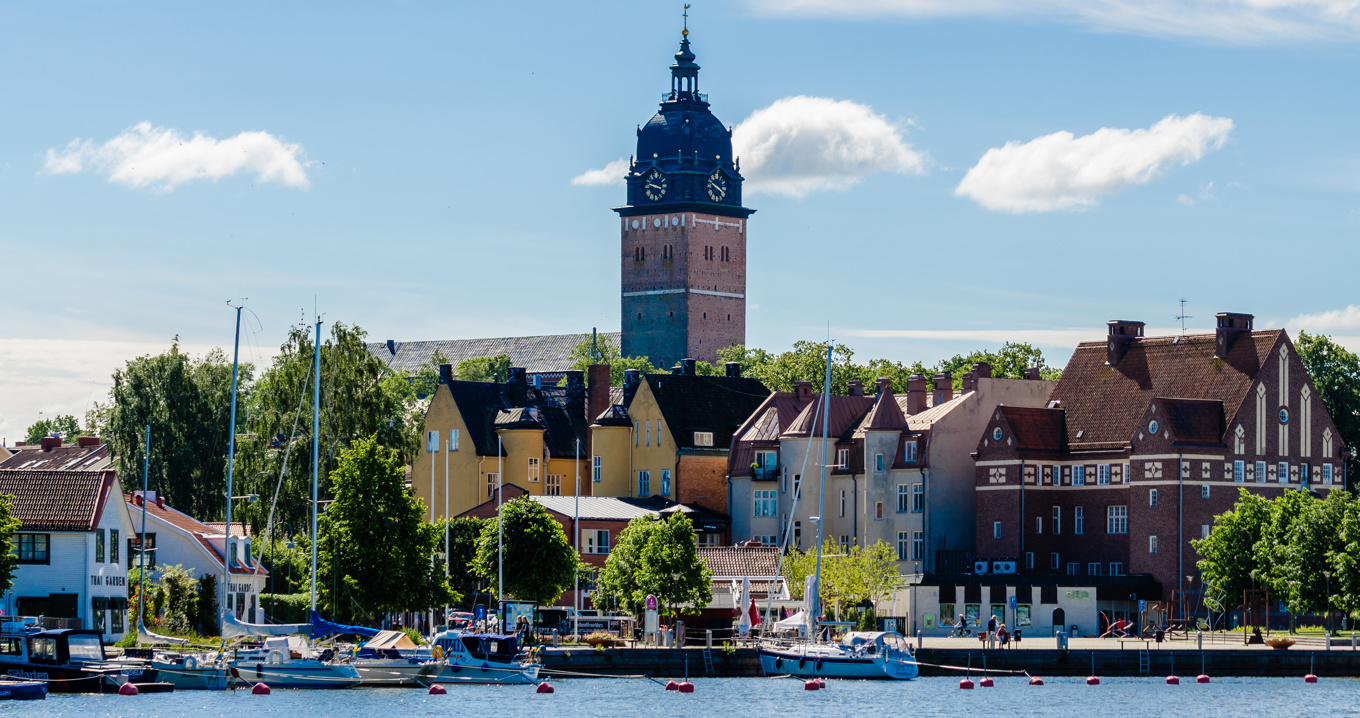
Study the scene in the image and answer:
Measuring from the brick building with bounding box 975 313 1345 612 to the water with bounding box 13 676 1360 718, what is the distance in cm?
2493

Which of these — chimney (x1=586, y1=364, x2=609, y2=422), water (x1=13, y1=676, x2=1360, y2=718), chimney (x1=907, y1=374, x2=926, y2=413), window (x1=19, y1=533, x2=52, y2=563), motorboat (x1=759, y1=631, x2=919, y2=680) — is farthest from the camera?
chimney (x1=586, y1=364, x2=609, y2=422)

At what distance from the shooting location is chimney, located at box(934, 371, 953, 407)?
14329 cm

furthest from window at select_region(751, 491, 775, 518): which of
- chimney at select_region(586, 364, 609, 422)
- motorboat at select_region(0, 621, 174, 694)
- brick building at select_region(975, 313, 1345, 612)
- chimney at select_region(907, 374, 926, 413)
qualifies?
motorboat at select_region(0, 621, 174, 694)

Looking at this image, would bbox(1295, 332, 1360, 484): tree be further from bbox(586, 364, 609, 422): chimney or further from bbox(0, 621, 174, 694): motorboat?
bbox(0, 621, 174, 694): motorboat

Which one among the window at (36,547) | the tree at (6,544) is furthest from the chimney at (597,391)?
the tree at (6,544)

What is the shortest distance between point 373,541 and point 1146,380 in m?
53.9

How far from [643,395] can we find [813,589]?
43.3 metres

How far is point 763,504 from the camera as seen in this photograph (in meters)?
140

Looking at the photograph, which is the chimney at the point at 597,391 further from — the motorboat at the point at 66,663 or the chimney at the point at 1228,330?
the motorboat at the point at 66,663

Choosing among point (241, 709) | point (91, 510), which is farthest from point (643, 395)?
point (241, 709)

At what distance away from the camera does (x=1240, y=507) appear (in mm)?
119688

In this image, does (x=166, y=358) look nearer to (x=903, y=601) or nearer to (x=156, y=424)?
(x=156, y=424)

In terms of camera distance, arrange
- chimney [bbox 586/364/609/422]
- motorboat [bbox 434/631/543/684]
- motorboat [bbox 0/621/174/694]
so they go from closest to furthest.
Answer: motorboat [bbox 0/621/174/694] → motorboat [bbox 434/631/543/684] → chimney [bbox 586/364/609/422]

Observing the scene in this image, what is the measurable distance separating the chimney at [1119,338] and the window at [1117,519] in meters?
11.1
